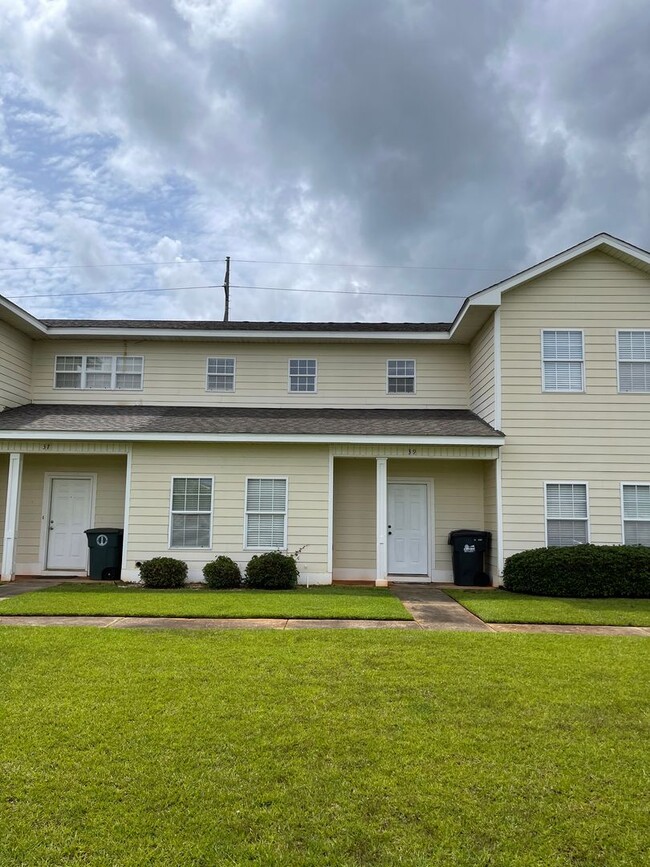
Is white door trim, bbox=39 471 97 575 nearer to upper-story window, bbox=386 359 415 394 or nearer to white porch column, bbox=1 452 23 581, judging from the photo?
white porch column, bbox=1 452 23 581

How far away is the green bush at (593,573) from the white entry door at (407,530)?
2845mm

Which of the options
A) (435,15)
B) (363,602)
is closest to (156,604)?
(363,602)

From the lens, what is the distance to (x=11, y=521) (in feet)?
39.0

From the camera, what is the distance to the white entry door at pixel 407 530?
42.3 feet

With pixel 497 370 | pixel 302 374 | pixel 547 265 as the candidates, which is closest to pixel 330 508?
pixel 302 374

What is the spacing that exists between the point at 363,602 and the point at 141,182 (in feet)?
39.9

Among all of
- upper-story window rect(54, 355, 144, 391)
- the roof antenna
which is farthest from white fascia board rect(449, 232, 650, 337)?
the roof antenna

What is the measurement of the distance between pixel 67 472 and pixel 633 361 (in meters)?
13.4

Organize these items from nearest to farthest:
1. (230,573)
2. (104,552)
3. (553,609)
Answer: (553,609) < (230,573) < (104,552)

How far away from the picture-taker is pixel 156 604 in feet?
29.8

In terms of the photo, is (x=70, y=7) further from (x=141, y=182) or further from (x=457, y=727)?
(x=457, y=727)

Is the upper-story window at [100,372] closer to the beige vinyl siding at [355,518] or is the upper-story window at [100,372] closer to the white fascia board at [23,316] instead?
the white fascia board at [23,316]

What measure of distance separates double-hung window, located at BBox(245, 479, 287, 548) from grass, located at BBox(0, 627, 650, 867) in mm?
5599

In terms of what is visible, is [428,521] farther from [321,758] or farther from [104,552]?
[321,758]
